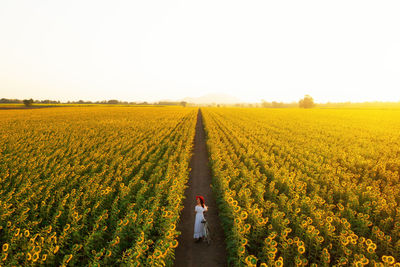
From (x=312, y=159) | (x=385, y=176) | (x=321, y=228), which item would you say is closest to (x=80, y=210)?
(x=321, y=228)

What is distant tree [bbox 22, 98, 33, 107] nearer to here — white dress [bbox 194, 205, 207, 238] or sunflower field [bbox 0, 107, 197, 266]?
sunflower field [bbox 0, 107, 197, 266]

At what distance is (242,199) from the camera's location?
7289 mm

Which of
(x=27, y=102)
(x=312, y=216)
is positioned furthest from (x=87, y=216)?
(x=27, y=102)

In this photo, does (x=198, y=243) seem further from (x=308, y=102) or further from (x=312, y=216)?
(x=308, y=102)

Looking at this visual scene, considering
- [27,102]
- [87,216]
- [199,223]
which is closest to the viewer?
[199,223]

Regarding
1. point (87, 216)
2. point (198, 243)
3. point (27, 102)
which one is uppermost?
point (27, 102)

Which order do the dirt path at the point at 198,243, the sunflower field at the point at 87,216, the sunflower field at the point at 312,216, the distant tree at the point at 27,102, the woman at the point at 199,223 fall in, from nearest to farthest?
the sunflower field at the point at 87,216 → the sunflower field at the point at 312,216 → the dirt path at the point at 198,243 → the woman at the point at 199,223 → the distant tree at the point at 27,102

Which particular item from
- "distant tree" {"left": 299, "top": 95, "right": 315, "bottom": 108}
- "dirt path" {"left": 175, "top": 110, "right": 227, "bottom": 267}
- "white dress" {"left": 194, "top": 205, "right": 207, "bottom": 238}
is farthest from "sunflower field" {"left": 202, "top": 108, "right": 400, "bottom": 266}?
"distant tree" {"left": 299, "top": 95, "right": 315, "bottom": 108}

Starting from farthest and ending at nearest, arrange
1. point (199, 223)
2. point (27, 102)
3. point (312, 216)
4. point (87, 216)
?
point (27, 102) → point (87, 216) → point (312, 216) → point (199, 223)

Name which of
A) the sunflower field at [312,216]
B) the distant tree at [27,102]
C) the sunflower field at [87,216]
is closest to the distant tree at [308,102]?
the sunflower field at [312,216]

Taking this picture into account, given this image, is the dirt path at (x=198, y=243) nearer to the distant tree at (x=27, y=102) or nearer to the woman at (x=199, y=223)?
the woman at (x=199, y=223)

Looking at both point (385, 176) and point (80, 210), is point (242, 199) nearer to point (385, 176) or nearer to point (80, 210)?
point (80, 210)

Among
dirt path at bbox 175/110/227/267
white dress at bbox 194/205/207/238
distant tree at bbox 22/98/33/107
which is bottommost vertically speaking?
dirt path at bbox 175/110/227/267

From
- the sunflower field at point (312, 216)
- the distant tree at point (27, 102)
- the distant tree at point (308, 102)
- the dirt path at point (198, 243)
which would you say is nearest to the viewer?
the sunflower field at point (312, 216)
